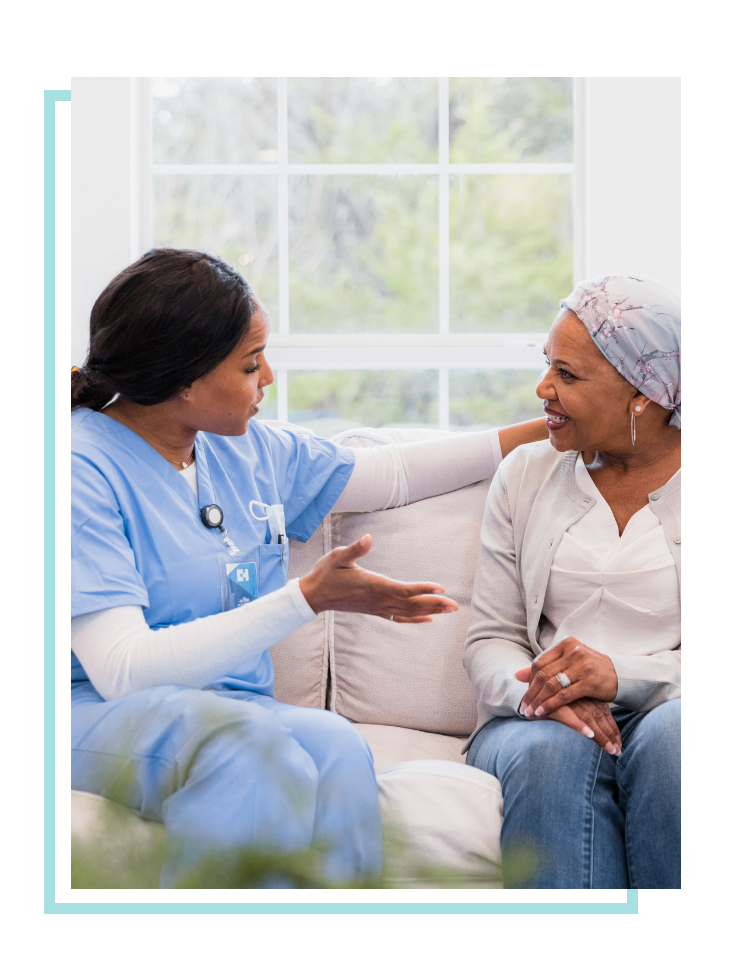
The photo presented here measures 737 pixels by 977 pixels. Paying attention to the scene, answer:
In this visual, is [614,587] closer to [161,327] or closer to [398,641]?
[398,641]

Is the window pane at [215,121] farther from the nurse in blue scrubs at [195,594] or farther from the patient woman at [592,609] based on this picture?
the patient woman at [592,609]

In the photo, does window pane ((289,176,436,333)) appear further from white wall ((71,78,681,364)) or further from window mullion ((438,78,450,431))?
white wall ((71,78,681,364))

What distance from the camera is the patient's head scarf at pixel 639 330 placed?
1.40 metres

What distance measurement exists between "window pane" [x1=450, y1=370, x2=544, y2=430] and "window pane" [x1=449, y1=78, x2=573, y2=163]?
25.5 inches

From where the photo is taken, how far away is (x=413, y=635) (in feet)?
5.57

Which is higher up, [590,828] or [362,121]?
[362,121]

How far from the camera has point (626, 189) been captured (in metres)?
2.46

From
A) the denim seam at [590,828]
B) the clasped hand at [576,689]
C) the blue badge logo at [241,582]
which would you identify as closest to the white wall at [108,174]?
the blue badge logo at [241,582]

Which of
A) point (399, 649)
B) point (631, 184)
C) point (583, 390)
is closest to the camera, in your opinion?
point (583, 390)

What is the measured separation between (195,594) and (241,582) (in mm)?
86

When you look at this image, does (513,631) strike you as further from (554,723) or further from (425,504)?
(425,504)

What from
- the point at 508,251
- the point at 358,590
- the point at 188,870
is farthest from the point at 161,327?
the point at 508,251
